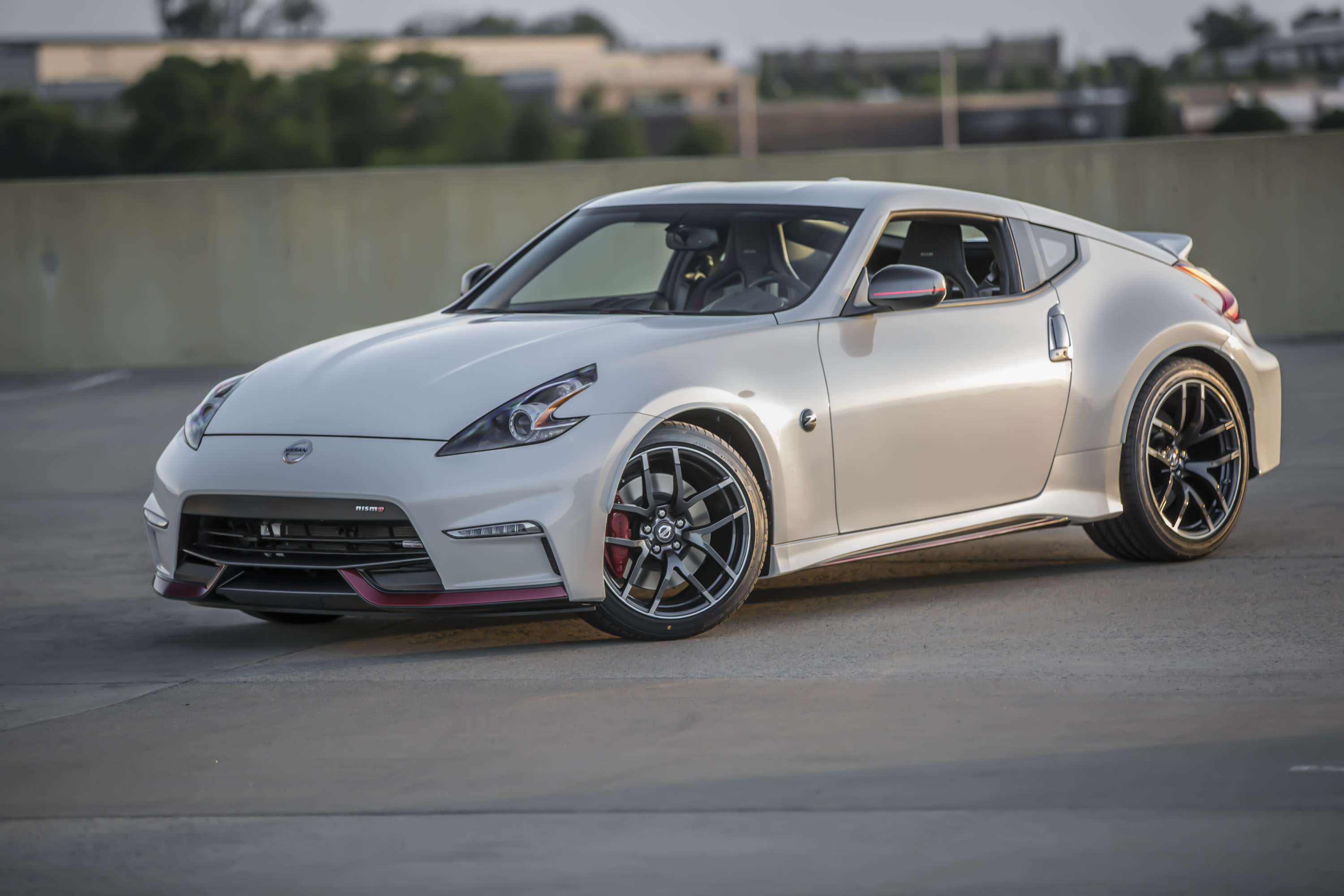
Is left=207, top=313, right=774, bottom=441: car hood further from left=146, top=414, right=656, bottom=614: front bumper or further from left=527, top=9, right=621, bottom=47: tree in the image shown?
left=527, top=9, right=621, bottom=47: tree

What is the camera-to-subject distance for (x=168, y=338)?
17.0 meters

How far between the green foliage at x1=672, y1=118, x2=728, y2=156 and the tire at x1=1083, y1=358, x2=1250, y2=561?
274ft

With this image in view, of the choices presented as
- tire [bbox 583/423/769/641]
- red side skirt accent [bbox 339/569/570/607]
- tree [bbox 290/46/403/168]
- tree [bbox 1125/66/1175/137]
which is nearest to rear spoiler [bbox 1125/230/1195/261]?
tire [bbox 583/423/769/641]

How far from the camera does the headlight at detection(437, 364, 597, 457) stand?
221 inches

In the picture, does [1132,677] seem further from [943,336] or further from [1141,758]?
[943,336]

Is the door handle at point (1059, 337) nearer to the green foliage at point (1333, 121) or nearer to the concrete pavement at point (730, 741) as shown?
the concrete pavement at point (730, 741)

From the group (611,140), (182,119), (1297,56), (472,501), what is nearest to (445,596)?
(472,501)

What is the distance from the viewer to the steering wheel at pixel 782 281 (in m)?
6.51

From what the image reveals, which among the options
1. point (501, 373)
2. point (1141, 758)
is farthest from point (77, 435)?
point (1141, 758)

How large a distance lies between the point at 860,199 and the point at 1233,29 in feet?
427

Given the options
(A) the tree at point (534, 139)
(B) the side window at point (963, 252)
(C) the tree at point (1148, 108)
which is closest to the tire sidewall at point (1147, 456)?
(B) the side window at point (963, 252)

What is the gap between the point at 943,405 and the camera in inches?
254

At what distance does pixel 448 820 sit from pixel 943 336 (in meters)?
3.07

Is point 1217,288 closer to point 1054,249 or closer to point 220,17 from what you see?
point 1054,249
